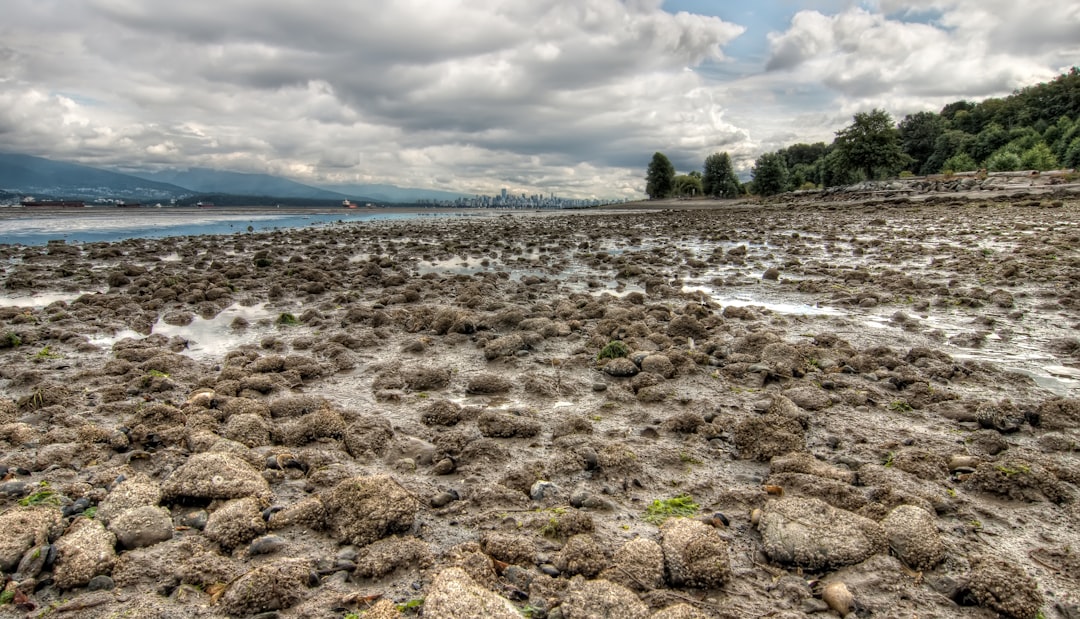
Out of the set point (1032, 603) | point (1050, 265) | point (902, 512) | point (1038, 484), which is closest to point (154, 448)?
point (902, 512)

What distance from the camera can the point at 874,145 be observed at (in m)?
69.9

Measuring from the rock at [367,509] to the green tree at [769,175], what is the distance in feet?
320

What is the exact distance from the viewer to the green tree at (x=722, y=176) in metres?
110

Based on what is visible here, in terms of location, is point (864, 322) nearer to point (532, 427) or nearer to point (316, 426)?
point (532, 427)

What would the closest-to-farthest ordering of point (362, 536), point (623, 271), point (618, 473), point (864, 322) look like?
point (362, 536)
point (618, 473)
point (864, 322)
point (623, 271)

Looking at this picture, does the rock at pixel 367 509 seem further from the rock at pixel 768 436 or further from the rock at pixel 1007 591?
the rock at pixel 1007 591

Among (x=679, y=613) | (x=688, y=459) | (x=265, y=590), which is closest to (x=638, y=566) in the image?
(x=679, y=613)

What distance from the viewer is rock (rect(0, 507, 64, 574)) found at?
349 centimetres

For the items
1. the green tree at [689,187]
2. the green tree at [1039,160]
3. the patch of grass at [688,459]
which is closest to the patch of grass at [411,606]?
the patch of grass at [688,459]

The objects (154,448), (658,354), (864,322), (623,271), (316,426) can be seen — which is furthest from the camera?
(623,271)

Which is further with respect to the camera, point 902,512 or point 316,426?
point 316,426

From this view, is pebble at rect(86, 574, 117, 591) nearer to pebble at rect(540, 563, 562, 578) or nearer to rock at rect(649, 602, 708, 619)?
pebble at rect(540, 563, 562, 578)

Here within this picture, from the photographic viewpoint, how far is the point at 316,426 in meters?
5.67

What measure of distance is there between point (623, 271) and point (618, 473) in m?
12.4
